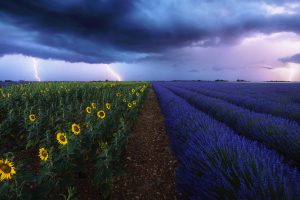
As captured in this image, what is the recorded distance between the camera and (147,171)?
3514 mm

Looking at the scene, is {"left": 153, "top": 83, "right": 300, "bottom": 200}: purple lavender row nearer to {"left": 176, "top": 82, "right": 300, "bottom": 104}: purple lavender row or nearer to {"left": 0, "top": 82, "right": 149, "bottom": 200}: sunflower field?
{"left": 0, "top": 82, "right": 149, "bottom": 200}: sunflower field

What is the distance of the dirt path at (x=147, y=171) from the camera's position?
2.88 metres

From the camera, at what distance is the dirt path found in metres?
2.88

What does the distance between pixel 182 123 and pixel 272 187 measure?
2.54 meters

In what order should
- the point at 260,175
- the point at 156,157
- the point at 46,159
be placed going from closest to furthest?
the point at 260,175 → the point at 46,159 → the point at 156,157

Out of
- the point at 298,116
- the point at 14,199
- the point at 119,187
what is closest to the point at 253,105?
the point at 298,116

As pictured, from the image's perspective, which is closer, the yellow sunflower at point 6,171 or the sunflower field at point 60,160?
the yellow sunflower at point 6,171

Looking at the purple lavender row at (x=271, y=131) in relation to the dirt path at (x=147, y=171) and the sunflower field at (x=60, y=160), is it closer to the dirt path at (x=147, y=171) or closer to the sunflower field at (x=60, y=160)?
the dirt path at (x=147, y=171)

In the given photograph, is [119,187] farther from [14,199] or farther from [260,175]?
[260,175]

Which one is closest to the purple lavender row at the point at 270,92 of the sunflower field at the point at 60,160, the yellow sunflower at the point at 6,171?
the sunflower field at the point at 60,160

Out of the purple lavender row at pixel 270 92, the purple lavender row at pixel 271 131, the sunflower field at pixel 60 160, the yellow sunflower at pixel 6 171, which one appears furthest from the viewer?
the purple lavender row at pixel 270 92

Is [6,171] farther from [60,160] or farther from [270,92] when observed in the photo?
[270,92]

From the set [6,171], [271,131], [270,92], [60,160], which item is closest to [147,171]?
[60,160]

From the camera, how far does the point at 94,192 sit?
283 centimetres
